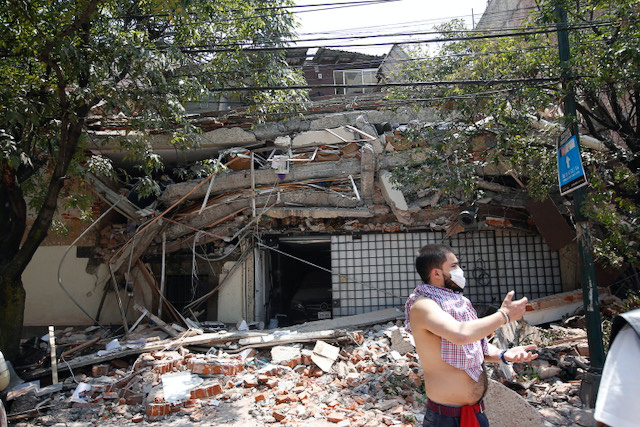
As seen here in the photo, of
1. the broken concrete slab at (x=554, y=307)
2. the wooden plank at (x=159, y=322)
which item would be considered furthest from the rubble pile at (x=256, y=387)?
the broken concrete slab at (x=554, y=307)

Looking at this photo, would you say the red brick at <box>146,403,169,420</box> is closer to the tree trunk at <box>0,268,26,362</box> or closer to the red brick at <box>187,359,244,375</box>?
the red brick at <box>187,359,244,375</box>

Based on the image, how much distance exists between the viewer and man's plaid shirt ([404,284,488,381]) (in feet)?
8.39

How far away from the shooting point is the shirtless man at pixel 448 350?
2.51 m

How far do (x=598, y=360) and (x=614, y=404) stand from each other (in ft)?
14.8

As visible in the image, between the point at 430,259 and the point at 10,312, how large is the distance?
6818 mm

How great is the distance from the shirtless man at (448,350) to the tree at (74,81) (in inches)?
185

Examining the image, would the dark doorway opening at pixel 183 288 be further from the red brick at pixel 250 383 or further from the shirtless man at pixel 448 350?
the shirtless man at pixel 448 350

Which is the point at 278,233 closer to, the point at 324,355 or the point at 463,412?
the point at 324,355

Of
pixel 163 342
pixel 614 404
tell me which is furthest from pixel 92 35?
pixel 614 404

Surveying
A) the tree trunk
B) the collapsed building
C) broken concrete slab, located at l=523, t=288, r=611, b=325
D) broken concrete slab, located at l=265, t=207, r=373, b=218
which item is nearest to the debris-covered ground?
broken concrete slab, located at l=523, t=288, r=611, b=325

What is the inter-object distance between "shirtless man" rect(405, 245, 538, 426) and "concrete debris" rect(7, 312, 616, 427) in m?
2.89

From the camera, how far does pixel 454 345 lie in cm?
256

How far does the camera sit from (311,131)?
990cm

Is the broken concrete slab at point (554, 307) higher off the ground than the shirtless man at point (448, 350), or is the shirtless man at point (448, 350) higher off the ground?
the shirtless man at point (448, 350)
